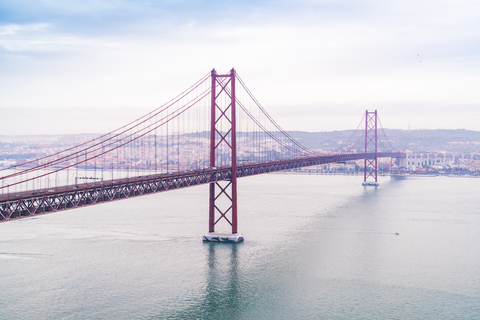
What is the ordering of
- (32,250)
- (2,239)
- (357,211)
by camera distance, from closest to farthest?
(32,250) → (2,239) → (357,211)

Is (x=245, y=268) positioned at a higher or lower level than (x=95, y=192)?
lower

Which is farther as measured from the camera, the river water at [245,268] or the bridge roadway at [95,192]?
the river water at [245,268]

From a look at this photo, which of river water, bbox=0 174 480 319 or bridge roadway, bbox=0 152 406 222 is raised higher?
bridge roadway, bbox=0 152 406 222

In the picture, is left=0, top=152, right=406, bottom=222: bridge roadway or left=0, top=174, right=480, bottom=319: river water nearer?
left=0, top=152, right=406, bottom=222: bridge roadway

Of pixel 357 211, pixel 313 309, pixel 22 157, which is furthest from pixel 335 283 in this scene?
pixel 22 157

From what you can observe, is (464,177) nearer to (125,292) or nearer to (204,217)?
(204,217)

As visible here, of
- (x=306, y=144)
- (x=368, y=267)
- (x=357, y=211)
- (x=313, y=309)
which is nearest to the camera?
(x=313, y=309)

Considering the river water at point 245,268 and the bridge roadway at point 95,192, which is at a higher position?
the bridge roadway at point 95,192

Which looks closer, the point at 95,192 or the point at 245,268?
the point at 95,192
